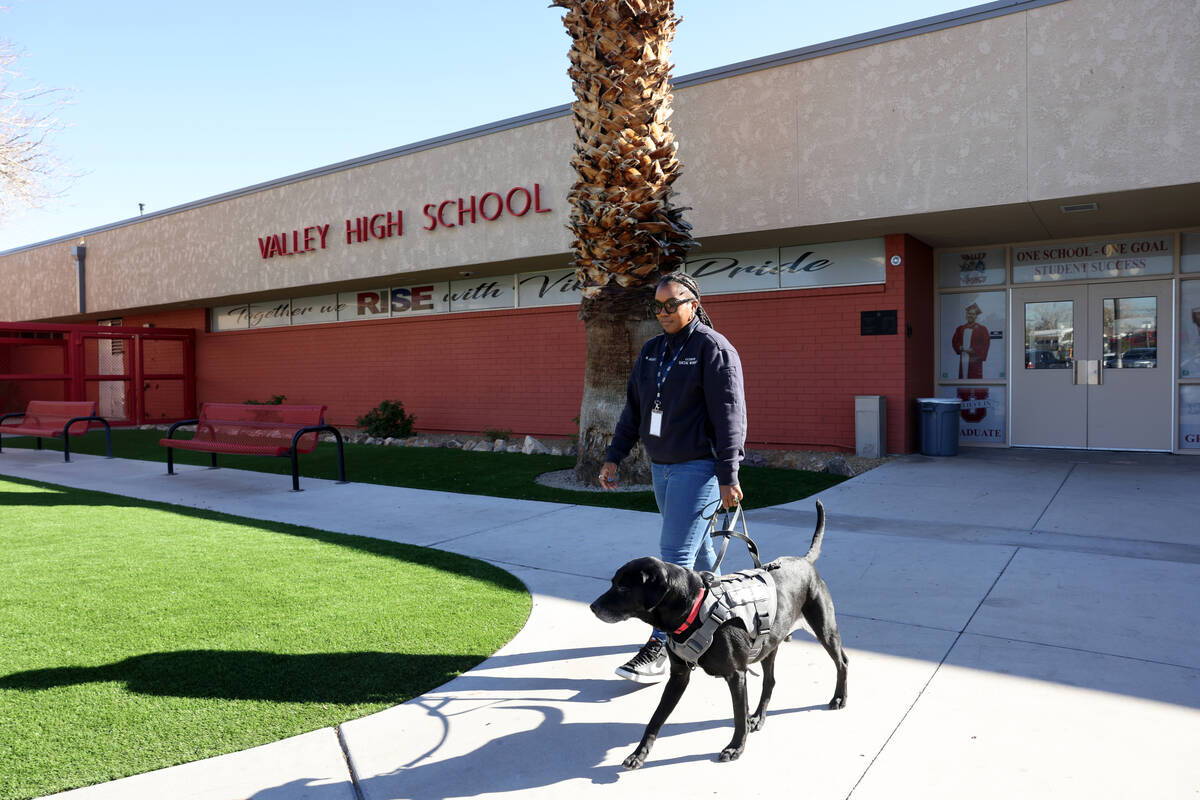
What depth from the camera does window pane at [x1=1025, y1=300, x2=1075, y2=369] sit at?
12.0 metres

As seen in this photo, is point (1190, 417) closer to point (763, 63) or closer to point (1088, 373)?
point (1088, 373)

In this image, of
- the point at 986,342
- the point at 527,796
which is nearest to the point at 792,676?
the point at 527,796

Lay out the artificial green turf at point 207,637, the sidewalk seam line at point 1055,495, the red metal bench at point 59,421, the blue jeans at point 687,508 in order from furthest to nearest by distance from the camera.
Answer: the red metal bench at point 59,421 < the sidewalk seam line at point 1055,495 < the blue jeans at point 687,508 < the artificial green turf at point 207,637

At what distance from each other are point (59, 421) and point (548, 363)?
8848 mm

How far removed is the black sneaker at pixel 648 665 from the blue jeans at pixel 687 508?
46 centimetres

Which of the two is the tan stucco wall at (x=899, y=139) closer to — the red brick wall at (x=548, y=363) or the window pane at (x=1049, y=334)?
the red brick wall at (x=548, y=363)

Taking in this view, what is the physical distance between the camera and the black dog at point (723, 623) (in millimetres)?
2850

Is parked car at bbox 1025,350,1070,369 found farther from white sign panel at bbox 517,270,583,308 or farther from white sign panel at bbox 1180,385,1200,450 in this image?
white sign panel at bbox 517,270,583,308

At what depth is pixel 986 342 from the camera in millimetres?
12633

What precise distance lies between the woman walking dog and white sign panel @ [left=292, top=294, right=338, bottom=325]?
16.4 m

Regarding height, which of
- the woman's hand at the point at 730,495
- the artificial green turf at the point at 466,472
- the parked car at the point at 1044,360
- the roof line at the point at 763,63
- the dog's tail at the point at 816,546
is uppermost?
the roof line at the point at 763,63

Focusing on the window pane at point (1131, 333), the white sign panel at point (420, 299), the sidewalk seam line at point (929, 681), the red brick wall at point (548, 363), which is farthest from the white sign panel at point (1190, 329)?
the white sign panel at point (420, 299)

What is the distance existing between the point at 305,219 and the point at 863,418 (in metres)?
12.6

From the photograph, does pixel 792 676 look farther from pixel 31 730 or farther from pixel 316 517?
pixel 316 517
